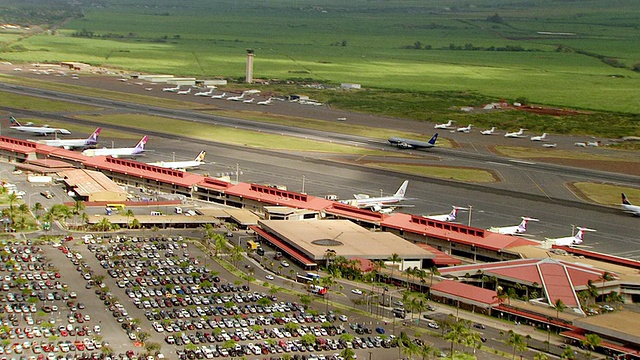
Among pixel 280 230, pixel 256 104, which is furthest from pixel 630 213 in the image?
pixel 256 104

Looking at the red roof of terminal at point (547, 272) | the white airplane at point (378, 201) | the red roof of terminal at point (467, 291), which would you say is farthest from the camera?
the white airplane at point (378, 201)

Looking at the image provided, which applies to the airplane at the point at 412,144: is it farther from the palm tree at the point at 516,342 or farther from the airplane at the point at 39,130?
the palm tree at the point at 516,342

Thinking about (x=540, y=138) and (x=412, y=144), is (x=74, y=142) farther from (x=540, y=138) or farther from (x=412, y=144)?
(x=540, y=138)

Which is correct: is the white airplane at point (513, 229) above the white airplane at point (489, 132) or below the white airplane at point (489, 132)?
below

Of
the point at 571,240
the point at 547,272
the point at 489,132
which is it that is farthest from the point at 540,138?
the point at 547,272

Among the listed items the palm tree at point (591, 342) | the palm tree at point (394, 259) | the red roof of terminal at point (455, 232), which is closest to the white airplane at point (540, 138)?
the red roof of terminal at point (455, 232)

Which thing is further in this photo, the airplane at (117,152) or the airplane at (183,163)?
the airplane at (117,152)
